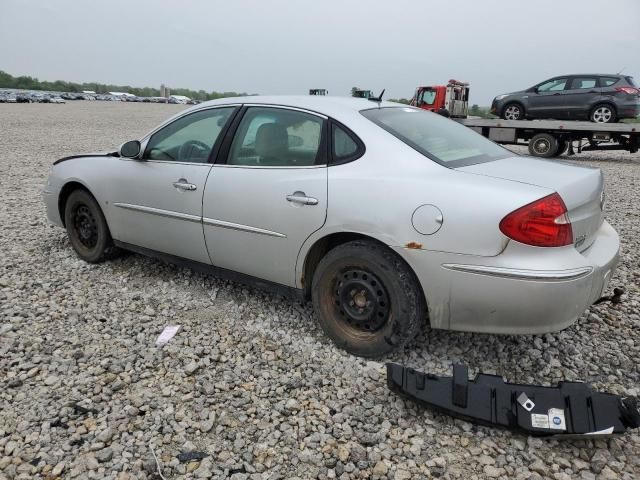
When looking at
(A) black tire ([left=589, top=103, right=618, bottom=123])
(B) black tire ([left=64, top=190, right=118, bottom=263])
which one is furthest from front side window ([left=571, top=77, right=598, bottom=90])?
(B) black tire ([left=64, top=190, right=118, bottom=263])

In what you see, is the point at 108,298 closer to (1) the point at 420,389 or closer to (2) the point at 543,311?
(1) the point at 420,389

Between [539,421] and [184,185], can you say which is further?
[184,185]

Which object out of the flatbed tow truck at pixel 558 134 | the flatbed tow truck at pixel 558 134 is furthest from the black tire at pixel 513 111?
the flatbed tow truck at pixel 558 134

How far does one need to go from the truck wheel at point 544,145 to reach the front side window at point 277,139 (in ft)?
36.7

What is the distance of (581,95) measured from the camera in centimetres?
1360

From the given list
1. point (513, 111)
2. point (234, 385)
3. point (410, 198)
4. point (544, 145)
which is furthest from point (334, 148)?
point (513, 111)

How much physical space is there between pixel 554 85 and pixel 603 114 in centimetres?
158

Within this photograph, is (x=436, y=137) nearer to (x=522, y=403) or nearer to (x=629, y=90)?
(x=522, y=403)

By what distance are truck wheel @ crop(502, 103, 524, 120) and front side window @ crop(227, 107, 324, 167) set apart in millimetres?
13411

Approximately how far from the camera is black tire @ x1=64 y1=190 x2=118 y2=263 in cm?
433

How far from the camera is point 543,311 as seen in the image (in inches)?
97.1

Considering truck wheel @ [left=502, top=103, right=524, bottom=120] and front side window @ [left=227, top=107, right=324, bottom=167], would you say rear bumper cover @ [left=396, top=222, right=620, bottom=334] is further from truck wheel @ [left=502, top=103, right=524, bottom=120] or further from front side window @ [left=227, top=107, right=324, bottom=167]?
truck wheel @ [left=502, top=103, right=524, bottom=120]

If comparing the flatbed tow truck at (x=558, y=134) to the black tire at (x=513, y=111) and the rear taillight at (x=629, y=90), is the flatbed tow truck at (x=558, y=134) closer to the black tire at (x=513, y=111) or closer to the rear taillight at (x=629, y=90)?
the black tire at (x=513, y=111)

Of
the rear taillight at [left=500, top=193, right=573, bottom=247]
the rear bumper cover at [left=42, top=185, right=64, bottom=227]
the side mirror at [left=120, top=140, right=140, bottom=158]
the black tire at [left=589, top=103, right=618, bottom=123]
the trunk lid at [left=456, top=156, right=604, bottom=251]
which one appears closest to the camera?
the rear taillight at [left=500, top=193, right=573, bottom=247]
